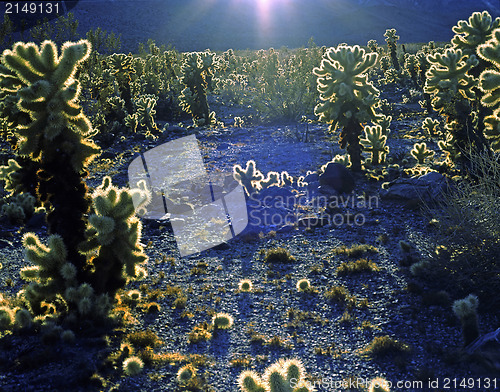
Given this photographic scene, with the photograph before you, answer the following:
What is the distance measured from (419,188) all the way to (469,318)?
7.66 meters

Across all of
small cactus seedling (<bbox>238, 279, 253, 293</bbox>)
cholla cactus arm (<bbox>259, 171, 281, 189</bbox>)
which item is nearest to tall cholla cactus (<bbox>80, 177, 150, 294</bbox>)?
small cactus seedling (<bbox>238, 279, 253, 293</bbox>)

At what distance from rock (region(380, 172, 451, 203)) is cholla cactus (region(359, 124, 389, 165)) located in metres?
3.69

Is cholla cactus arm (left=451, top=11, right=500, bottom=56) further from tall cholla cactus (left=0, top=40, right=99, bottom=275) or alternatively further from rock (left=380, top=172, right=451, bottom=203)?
tall cholla cactus (left=0, top=40, right=99, bottom=275)

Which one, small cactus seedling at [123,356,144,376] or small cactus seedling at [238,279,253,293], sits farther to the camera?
small cactus seedling at [238,279,253,293]

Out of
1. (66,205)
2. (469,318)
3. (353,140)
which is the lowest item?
(353,140)

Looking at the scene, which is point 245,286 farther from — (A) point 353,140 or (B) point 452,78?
(B) point 452,78

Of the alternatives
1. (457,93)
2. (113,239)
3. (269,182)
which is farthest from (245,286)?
(457,93)

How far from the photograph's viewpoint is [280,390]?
498cm

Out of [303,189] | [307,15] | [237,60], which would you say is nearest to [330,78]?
[303,189]

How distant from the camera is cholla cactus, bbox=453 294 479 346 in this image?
778cm

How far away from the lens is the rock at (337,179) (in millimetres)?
16453

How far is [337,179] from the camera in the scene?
650 inches

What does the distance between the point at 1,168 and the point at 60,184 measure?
32.9 ft

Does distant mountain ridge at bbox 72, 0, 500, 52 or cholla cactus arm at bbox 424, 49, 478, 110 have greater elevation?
cholla cactus arm at bbox 424, 49, 478, 110
